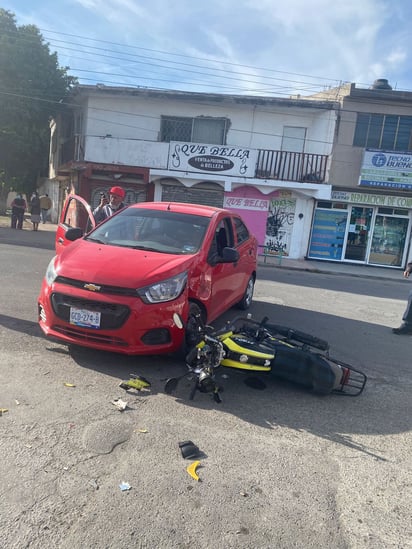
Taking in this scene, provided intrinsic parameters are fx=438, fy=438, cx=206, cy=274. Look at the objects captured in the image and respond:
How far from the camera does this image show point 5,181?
29.7m

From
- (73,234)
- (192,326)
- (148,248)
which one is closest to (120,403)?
(192,326)


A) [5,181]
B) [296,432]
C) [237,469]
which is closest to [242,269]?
[296,432]

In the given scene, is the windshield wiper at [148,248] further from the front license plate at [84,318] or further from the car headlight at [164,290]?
the front license plate at [84,318]

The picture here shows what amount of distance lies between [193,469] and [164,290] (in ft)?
5.91

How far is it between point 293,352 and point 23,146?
83.7 feet

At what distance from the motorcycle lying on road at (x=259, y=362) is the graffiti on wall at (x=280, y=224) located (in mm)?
14999

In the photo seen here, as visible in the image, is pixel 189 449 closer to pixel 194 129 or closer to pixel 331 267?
pixel 331 267

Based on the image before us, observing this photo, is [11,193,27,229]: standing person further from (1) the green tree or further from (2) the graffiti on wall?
(2) the graffiti on wall

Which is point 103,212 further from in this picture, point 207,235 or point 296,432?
point 296,432

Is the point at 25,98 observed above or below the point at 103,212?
above

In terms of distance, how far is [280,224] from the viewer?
1916 centimetres

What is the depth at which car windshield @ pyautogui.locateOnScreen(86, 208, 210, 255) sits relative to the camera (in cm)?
506

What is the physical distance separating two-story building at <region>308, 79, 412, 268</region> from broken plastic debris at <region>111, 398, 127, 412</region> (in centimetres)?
1676

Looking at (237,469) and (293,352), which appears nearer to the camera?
(237,469)
